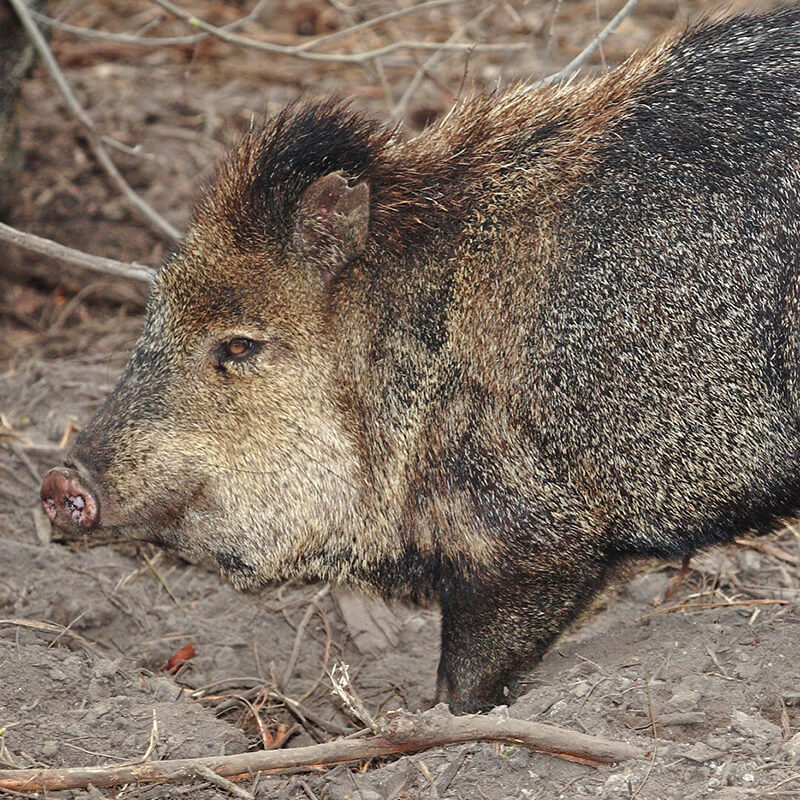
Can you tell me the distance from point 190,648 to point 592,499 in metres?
1.89

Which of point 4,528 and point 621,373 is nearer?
point 621,373

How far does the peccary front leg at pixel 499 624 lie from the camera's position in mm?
3920

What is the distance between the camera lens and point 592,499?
3807 mm

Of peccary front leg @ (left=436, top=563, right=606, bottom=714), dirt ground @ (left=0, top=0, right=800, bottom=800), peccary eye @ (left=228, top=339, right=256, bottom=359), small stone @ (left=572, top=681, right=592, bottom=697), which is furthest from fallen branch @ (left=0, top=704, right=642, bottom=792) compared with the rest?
peccary eye @ (left=228, top=339, right=256, bottom=359)

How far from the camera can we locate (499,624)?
157 inches

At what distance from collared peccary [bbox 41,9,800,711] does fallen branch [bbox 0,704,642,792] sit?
593 mm

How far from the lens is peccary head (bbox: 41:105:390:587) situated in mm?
3914

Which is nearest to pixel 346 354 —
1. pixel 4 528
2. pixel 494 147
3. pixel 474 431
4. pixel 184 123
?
pixel 474 431

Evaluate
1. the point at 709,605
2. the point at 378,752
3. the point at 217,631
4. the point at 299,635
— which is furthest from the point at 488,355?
the point at 217,631

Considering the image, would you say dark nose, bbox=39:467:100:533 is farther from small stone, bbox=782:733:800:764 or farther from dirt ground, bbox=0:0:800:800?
small stone, bbox=782:733:800:764

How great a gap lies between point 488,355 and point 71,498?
1.39m

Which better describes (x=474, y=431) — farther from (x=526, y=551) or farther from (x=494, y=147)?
(x=494, y=147)

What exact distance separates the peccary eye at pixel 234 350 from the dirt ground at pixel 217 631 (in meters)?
0.91

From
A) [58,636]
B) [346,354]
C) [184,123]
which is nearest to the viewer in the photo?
[346,354]
